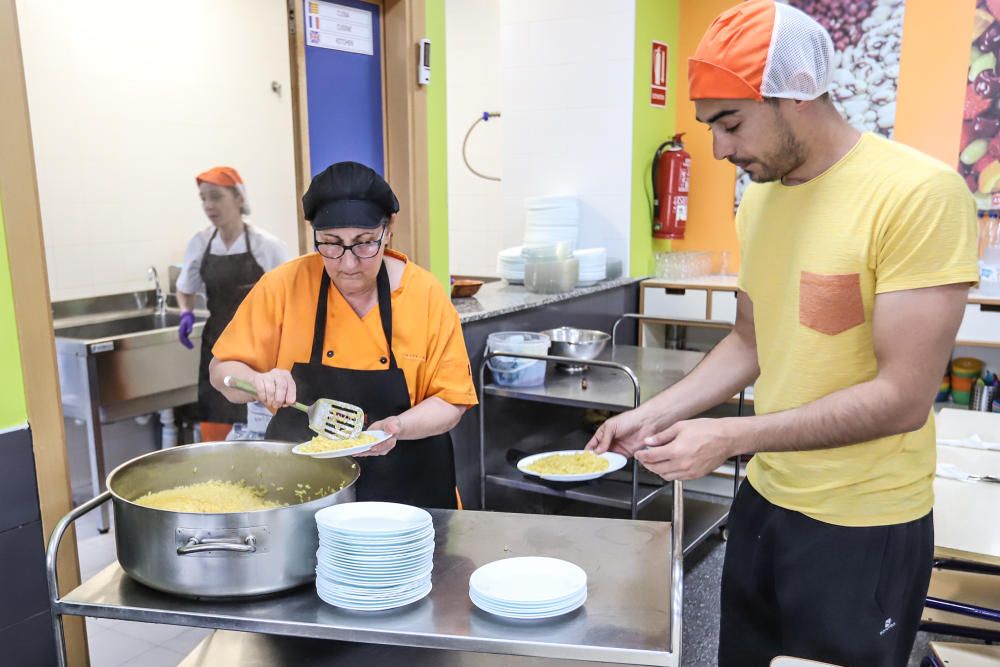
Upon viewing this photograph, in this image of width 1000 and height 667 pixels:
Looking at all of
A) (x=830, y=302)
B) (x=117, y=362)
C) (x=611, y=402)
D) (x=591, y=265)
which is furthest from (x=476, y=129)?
(x=830, y=302)

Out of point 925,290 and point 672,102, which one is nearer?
point 925,290

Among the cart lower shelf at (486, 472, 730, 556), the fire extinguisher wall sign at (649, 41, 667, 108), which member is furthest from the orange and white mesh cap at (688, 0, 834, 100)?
the fire extinguisher wall sign at (649, 41, 667, 108)

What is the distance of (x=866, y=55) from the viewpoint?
15.7 feet

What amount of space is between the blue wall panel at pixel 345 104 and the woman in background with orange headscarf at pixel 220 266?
68 cm

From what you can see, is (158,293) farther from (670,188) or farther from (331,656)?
(331,656)

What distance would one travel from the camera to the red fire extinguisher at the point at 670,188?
16.4 feet

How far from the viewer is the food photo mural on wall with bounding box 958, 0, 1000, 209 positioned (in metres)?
4.41

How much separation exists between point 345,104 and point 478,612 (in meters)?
2.18

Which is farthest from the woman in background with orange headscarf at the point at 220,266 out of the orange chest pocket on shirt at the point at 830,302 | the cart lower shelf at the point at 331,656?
the orange chest pocket on shirt at the point at 830,302

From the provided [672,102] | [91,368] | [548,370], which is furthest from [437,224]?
[672,102]

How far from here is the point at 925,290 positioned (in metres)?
1.39

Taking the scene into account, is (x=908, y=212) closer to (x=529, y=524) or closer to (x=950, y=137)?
(x=529, y=524)

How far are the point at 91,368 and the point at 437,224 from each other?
5.56 ft

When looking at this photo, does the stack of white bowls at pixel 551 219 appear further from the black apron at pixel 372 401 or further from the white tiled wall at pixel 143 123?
the black apron at pixel 372 401
